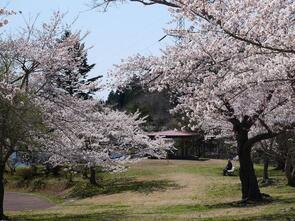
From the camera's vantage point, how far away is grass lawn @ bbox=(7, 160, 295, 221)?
15070mm

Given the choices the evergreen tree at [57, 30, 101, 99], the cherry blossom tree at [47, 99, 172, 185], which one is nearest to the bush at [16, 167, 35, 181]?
the cherry blossom tree at [47, 99, 172, 185]

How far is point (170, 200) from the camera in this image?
23.5 metres

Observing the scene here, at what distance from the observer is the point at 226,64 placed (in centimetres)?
1108

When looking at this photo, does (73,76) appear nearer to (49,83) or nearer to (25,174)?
(49,83)

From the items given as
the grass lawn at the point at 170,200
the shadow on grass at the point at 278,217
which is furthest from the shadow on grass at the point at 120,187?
the shadow on grass at the point at 278,217

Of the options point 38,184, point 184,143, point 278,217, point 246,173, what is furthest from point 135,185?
point 184,143

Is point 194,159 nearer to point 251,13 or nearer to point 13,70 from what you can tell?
point 13,70

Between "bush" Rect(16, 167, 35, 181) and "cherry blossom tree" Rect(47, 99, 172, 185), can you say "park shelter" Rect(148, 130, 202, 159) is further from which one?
"cherry blossom tree" Rect(47, 99, 172, 185)

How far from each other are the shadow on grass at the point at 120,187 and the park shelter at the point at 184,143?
19.4 meters

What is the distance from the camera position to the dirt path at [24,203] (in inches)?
1034

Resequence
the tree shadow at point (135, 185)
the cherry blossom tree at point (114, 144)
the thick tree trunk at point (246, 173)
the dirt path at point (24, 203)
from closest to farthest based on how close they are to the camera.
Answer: the thick tree trunk at point (246, 173) < the dirt path at point (24, 203) < the cherry blossom tree at point (114, 144) < the tree shadow at point (135, 185)

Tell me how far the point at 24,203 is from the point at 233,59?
20.7 meters

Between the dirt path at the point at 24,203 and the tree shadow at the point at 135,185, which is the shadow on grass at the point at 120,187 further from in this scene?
the dirt path at the point at 24,203

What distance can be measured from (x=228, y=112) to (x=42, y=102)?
6.21m
